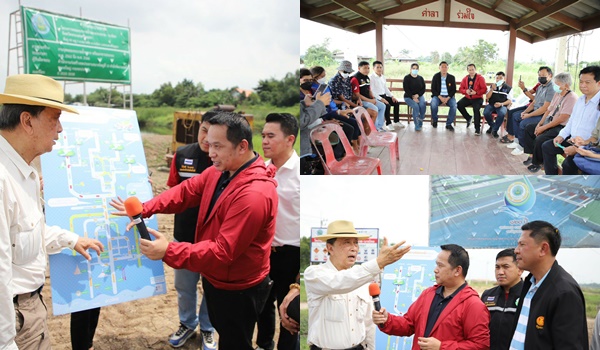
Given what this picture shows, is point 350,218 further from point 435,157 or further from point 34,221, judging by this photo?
point 34,221

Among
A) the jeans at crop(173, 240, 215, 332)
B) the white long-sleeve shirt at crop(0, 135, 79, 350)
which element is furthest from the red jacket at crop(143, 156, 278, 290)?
the jeans at crop(173, 240, 215, 332)

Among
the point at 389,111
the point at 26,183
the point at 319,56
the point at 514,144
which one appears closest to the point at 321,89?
the point at 319,56

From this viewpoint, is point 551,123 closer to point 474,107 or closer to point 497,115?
point 497,115

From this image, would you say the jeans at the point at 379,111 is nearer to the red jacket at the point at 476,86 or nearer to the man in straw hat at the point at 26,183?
the red jacket at the point at 476,86

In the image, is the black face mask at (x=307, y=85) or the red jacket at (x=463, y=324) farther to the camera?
the black face mask at (x=307, y=85)

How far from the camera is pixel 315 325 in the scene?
288 cm

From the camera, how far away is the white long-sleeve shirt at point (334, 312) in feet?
9.11

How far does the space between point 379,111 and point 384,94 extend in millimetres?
117

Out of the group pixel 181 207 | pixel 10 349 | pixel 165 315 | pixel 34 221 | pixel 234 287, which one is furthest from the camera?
pixel 165 315

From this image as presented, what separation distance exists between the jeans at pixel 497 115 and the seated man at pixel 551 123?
6.1 inches

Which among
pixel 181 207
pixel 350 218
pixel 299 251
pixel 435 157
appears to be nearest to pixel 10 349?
pixel 181 207

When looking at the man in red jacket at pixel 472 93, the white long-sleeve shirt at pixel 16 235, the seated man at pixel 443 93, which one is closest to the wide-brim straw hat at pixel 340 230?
the seated man at pixel 443 93

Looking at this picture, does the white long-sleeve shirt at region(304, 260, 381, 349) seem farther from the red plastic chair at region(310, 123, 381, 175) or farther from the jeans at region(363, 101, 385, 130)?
the jeans at region(363, 101, 385, 130)

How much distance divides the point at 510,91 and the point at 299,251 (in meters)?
1.57
